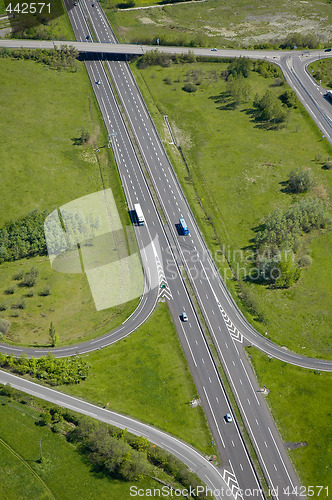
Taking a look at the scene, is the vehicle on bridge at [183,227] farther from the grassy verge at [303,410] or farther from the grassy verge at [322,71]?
the grassy verge at [322,71]

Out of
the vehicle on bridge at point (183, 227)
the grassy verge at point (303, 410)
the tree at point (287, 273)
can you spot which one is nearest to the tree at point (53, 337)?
the grassy verge at point (303, 410)

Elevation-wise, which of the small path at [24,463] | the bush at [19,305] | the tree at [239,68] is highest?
the tree at [239,68]

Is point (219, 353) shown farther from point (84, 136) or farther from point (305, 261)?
point (84, 136)

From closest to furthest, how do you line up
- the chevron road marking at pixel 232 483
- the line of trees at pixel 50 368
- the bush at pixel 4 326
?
the chevron road marking at pixel 232 483, the line of trees at pixel 50 368, the bush at pixel 4 326

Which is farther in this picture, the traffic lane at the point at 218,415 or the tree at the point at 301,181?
the tree at the point at 301,181

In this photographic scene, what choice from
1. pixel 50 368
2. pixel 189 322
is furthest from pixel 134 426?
pixel 189 322

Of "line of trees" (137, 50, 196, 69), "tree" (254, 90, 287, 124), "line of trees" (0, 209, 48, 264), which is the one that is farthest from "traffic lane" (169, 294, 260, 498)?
"line of trees" (137, 50, 196, 69)
